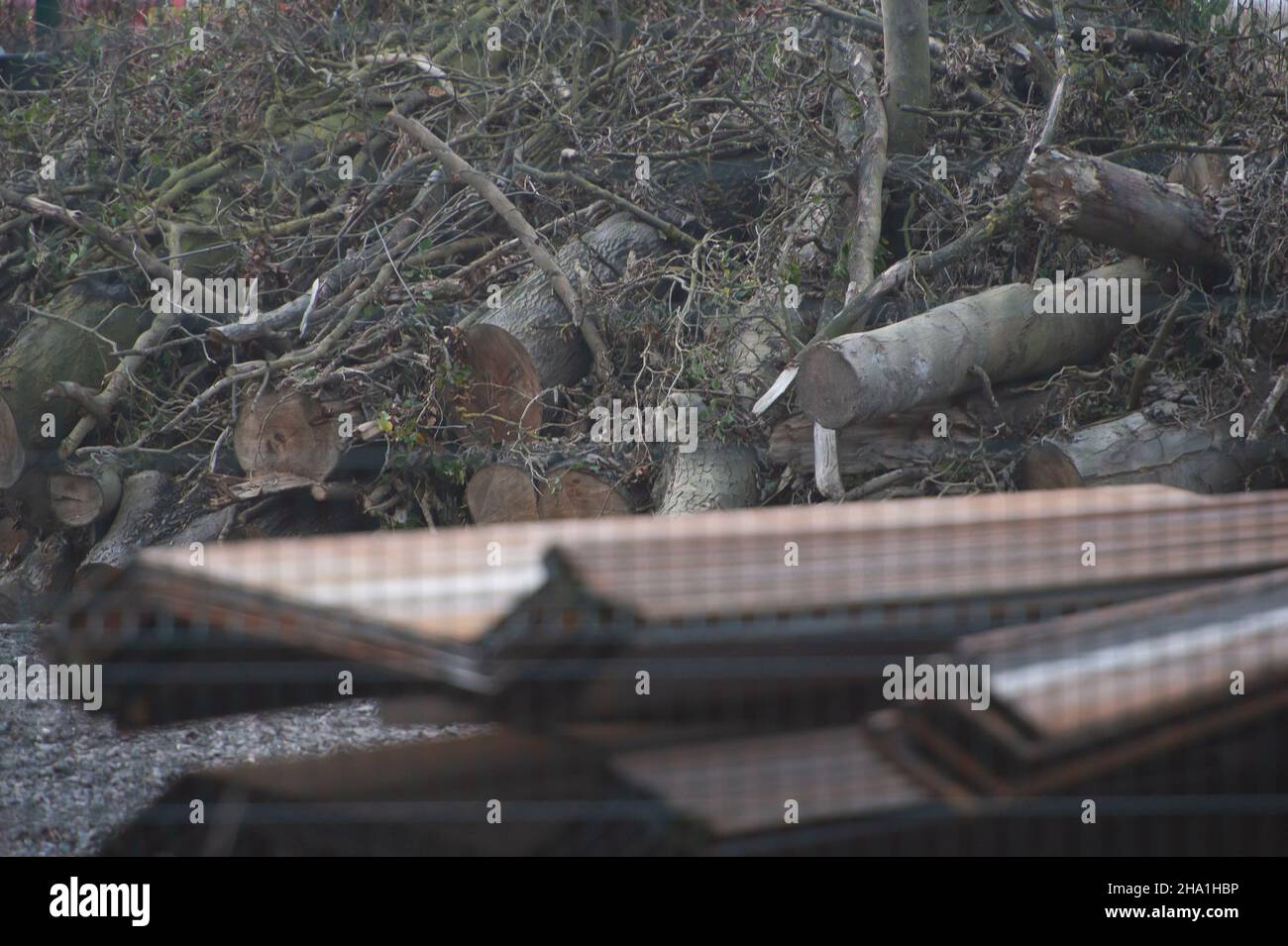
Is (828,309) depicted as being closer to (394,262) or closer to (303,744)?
(394,262)

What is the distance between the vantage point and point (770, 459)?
3.96m

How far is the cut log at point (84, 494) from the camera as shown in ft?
14.5

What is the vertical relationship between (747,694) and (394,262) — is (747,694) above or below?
below

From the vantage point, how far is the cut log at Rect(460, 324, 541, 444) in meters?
4.18

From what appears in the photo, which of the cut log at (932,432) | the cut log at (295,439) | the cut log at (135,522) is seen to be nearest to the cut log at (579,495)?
the cut log at (932,432)

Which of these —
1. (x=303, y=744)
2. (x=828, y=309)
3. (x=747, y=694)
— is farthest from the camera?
(x=828, y=309)

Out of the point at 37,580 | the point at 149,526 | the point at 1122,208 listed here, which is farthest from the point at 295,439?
the point at 1122,208

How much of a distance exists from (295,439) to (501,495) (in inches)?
29.8

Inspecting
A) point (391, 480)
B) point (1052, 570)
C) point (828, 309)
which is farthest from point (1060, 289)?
point (1052, 570)

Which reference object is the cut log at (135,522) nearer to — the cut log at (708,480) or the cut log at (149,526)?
the cut log at (149,526)

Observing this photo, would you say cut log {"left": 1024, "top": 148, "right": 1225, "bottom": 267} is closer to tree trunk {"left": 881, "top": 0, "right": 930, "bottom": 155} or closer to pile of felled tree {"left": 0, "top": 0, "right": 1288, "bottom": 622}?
pile of felled tree {"left": 0, "top": 0, "right": 1288, "bottom": 622}

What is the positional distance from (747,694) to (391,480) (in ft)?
10.8
